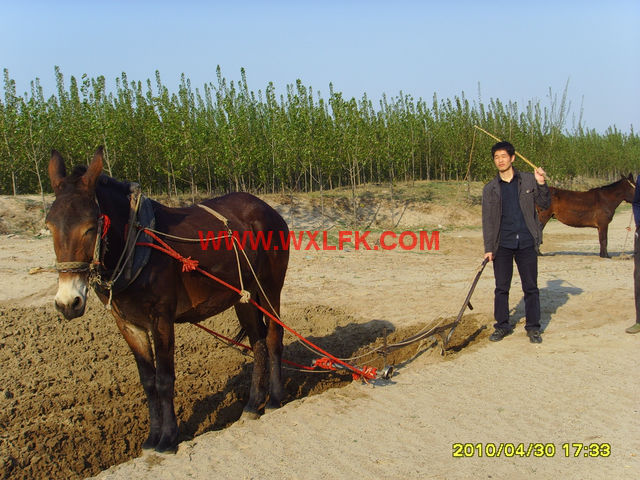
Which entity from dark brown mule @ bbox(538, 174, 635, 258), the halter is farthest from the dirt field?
dark brown mule @ bbox(538, 174, 635, 258)

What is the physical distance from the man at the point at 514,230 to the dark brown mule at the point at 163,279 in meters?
2.51

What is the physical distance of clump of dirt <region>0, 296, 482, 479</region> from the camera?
14.3ft

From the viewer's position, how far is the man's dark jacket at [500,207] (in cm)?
591

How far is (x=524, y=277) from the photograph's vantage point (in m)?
6.07

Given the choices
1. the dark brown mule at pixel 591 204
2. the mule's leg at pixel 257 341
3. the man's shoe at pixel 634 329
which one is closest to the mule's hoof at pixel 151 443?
the mule's leg at pixel 257 341

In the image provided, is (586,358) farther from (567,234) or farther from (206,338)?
(567,234)

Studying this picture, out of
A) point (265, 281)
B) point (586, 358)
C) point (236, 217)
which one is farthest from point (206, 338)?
point (586, 358)

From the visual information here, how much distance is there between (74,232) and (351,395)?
2887mm

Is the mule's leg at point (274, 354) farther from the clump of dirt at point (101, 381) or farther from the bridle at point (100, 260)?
the bridle at point (100, 260)

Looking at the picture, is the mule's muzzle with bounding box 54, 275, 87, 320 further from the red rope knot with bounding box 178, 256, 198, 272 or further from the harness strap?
the harness strap

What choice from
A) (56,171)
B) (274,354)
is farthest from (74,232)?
(274,354)

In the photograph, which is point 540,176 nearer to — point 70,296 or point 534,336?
point 534,336

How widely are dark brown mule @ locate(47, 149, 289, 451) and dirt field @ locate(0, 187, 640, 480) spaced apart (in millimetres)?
476

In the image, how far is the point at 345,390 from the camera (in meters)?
5.06
